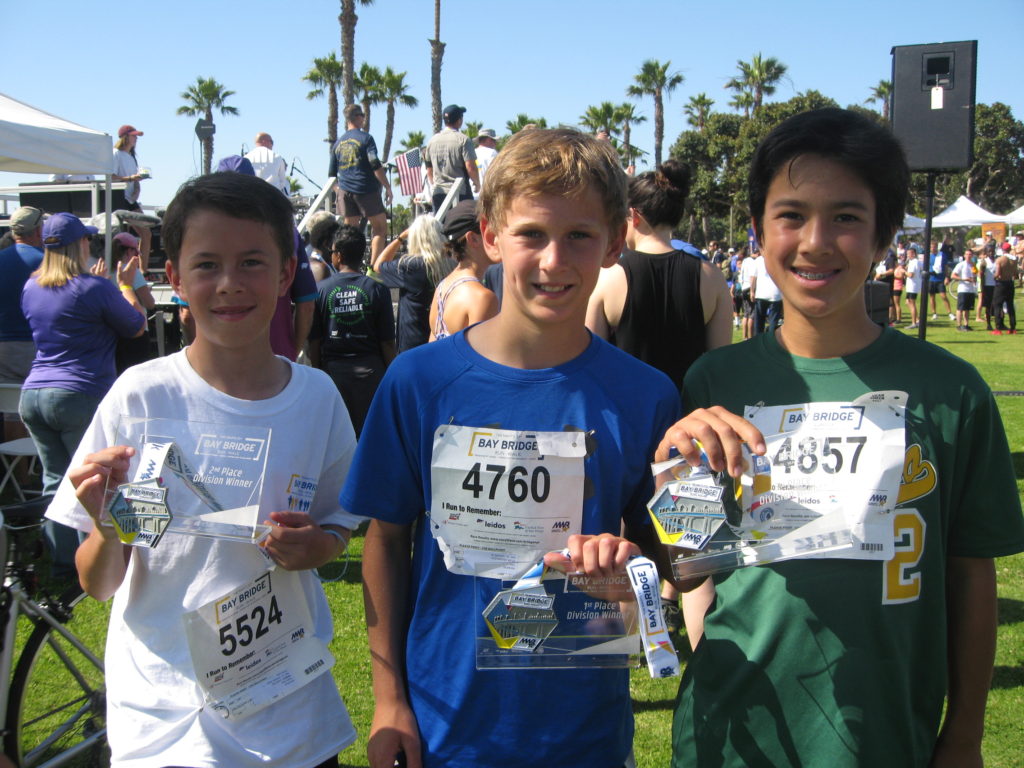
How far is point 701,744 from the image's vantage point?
165 cm

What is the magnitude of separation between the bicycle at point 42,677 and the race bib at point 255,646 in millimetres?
1451

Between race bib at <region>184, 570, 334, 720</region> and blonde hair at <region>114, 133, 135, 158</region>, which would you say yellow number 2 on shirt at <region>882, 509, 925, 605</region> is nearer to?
race bib at <region>184, 570, 334, 720</region>

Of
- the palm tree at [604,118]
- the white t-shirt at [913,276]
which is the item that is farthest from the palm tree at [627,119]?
the white t-shirt at [913,276]

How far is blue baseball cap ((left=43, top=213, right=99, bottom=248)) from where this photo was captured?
5270 mm

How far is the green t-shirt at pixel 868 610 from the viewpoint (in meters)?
1.54

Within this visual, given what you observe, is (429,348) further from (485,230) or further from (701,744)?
(701,744)

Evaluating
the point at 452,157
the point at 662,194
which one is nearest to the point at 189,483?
the point at 662,194

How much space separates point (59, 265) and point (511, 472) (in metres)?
4.96

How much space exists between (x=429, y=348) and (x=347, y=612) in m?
3.60

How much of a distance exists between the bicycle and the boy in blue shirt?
5.91 feet

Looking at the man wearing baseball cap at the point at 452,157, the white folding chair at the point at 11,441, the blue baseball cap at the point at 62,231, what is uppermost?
the man wearing baseball cap at the point at 452,157

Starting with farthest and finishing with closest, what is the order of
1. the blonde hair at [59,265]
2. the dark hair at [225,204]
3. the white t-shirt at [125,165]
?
the white t-shirt at [125,165]
the blonde hair at [59,265]
the dark hair at [225,204]

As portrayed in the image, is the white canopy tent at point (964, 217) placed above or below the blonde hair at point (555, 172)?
above

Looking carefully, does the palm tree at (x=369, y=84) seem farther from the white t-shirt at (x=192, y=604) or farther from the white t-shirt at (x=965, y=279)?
the white t-shirt at (x=192, y=604)
